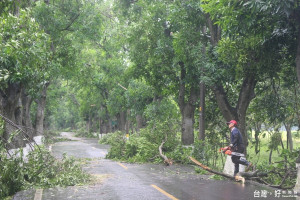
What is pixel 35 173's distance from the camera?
10.1 metres

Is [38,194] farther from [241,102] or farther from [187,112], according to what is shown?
[187,112]

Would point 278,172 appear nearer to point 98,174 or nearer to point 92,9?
point 98,174

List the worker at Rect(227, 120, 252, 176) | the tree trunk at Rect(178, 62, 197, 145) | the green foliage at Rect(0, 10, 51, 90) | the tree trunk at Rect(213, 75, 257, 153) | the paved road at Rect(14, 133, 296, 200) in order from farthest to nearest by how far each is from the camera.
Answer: the tree trunk at Rect(178, 62, 197, 145) → the tree trunk at Rect(213, 75, 257, 153) → the worker at Rect(227, 120, 252, 176) → the green foliage at Rect(0, 10, 51, 90) → the paved road at Rect(14, 133, 296, 200)

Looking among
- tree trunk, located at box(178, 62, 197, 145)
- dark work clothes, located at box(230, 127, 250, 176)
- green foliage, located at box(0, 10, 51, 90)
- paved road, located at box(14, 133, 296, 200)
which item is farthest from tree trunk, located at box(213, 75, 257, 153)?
green foliage, located at box(0, 10, 51, 90)

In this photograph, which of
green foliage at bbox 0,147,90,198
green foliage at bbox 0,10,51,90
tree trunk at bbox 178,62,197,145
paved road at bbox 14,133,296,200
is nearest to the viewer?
paved road at bbox 14,133,296,200

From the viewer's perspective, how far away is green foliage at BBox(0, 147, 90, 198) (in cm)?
870

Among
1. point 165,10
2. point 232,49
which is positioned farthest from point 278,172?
point 165,10

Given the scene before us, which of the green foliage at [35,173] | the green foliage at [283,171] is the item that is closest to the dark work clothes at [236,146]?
the green foliage at [283,171]

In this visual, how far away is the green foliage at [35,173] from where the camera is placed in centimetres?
870

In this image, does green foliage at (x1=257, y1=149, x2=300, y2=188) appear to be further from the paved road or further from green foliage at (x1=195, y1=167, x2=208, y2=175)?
green foliage at (x1=195, y1=167, x2=208, y2=175)

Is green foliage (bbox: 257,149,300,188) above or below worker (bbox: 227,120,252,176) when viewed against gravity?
below

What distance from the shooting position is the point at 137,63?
66.1ft

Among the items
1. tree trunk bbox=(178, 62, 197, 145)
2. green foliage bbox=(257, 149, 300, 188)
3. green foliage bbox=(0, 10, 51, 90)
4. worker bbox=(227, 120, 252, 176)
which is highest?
green foliage bbox=(0, 10, 51, 90)

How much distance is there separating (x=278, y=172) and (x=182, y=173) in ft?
12.1
